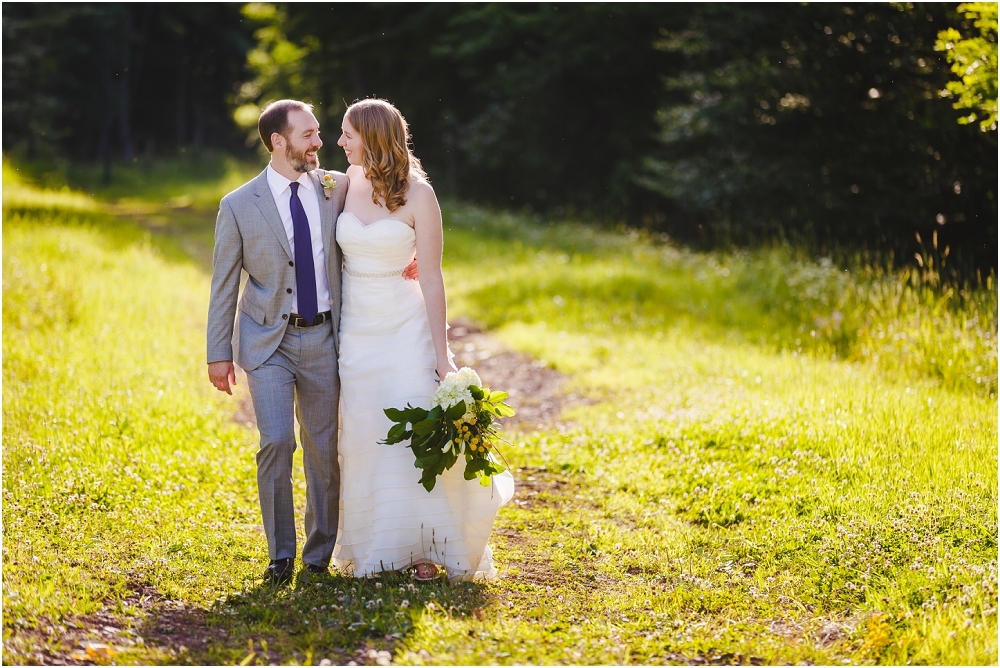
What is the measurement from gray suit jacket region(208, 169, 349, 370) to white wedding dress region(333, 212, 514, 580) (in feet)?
1.12

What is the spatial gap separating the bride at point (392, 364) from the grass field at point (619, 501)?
0.84 ft

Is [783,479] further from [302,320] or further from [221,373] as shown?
[221,373]

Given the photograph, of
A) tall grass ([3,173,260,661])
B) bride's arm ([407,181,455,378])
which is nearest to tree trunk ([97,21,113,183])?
tall grass ([3,173,260,661])

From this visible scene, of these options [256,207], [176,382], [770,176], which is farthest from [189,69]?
[256,207]

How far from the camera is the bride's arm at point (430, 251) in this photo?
451 centimetres

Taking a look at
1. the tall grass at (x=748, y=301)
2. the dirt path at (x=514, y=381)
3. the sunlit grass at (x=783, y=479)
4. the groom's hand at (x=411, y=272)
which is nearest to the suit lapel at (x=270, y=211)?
the groom's hand at (x=411, y=272)

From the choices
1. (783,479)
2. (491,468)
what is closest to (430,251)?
(491,468)

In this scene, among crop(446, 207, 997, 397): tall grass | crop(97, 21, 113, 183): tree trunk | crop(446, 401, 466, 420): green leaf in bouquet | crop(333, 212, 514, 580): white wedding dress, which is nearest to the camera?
crop(446, 401, 466, 420): green leaf in bouquet

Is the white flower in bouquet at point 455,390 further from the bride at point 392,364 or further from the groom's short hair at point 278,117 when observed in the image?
the groom's short hair at point 278,117

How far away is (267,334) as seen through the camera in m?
4.50

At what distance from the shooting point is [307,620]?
13.1ft

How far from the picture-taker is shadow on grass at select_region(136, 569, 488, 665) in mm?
3666

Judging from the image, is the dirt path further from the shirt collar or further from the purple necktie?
the shirt collar

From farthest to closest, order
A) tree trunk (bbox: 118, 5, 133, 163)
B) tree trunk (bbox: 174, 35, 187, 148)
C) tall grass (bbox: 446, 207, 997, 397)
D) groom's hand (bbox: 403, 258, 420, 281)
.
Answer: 1. tree trunk (bbox: 174, 35, 187, 148)
2. tree trunk (bbox: 118, 5, 133, 163)
3. tall grass (bbox: 446, 207, 997, 397)
4. groom's hand (bbox: 403, 258, 420, 281)
